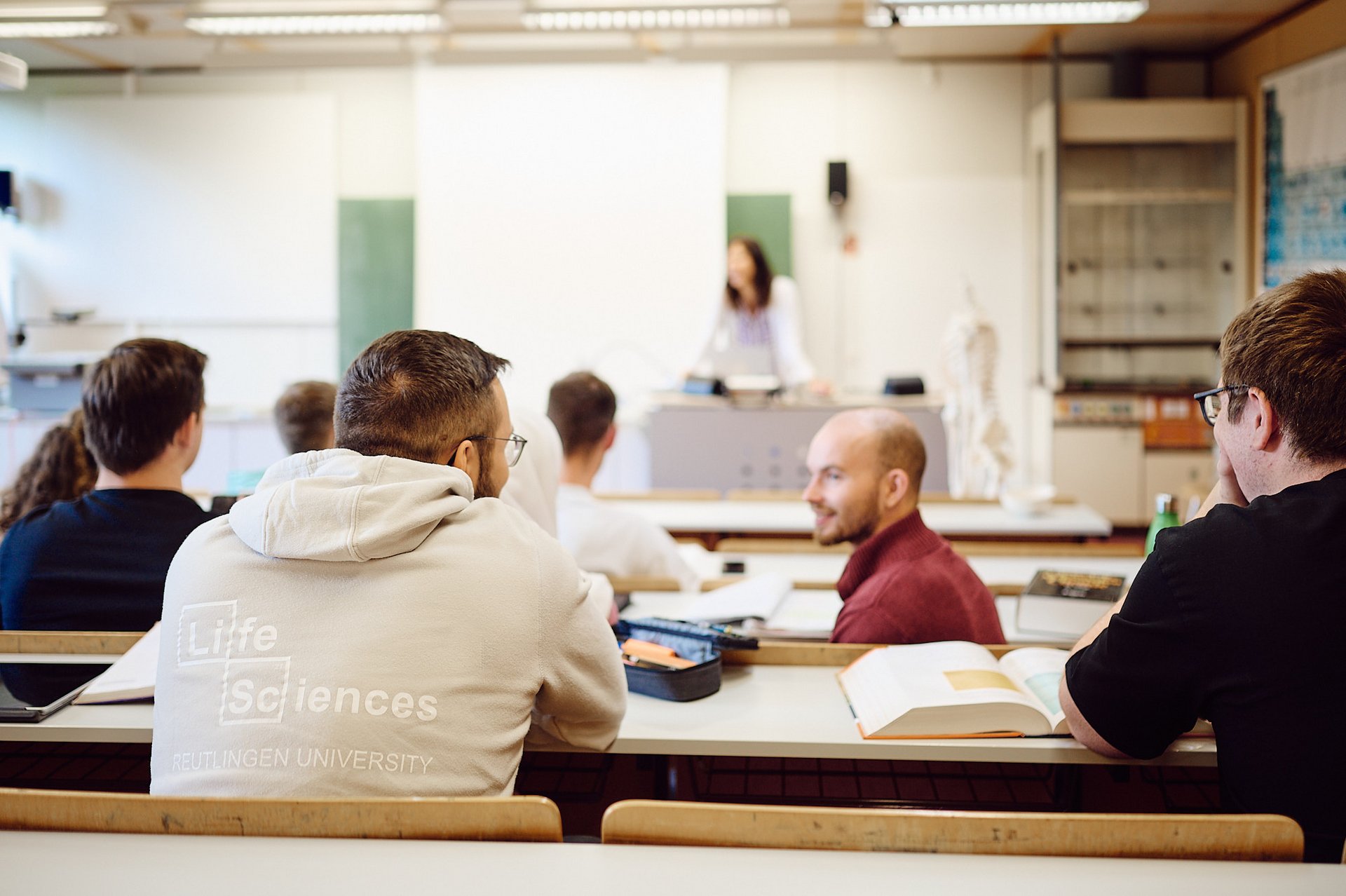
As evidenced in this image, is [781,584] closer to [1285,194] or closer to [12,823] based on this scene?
[12,823]

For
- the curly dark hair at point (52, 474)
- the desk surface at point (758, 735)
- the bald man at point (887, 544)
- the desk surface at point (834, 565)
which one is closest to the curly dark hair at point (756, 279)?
the desk surface at point (834, 565)

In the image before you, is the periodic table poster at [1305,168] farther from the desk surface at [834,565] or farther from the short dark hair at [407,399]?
the short dark hair at [407,399]

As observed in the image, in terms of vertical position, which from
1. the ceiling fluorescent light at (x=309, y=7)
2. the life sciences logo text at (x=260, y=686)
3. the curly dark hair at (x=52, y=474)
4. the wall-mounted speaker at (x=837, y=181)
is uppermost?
the ceiling fluorescent light at (x=309, y=7)

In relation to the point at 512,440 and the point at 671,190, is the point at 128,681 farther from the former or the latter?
the point at 671,190

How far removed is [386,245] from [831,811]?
6.91m

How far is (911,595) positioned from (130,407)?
153 cm

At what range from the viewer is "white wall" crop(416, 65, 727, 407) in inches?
287

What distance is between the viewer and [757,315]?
6574 mm

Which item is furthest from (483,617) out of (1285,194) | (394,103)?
(394,103)

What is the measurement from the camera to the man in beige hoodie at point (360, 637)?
1.30 meters

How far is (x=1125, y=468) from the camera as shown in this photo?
22.8 ft

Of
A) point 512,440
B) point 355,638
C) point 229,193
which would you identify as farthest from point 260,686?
point 229,193

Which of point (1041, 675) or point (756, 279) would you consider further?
point (756, 279)

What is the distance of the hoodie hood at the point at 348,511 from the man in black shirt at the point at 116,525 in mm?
875
